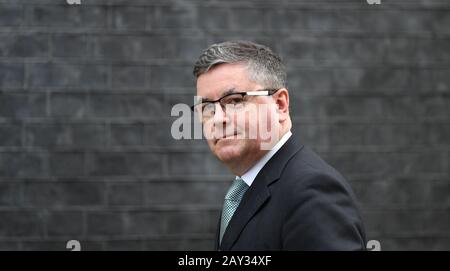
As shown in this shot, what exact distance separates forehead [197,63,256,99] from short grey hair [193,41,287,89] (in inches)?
0.6

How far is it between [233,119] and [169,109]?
291cm

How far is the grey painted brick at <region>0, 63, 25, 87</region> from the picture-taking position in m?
5.05

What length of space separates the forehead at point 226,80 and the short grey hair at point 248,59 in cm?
2

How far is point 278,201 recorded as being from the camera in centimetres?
213

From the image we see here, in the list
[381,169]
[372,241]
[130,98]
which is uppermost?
[130,98]

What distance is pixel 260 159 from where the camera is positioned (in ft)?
7.68

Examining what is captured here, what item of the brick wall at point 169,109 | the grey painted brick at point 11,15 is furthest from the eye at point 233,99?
the grey painted brick at point 11,15

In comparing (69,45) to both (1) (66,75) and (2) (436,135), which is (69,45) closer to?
(1) (66,75)

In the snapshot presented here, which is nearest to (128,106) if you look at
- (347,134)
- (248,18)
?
(248,18)

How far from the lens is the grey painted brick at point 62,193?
16.6 ft

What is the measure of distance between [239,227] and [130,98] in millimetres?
3086

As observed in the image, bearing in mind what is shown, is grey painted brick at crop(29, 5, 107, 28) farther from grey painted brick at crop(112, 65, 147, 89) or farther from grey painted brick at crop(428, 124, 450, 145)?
grey painted brick at crop(428, 124, 450, 145)
